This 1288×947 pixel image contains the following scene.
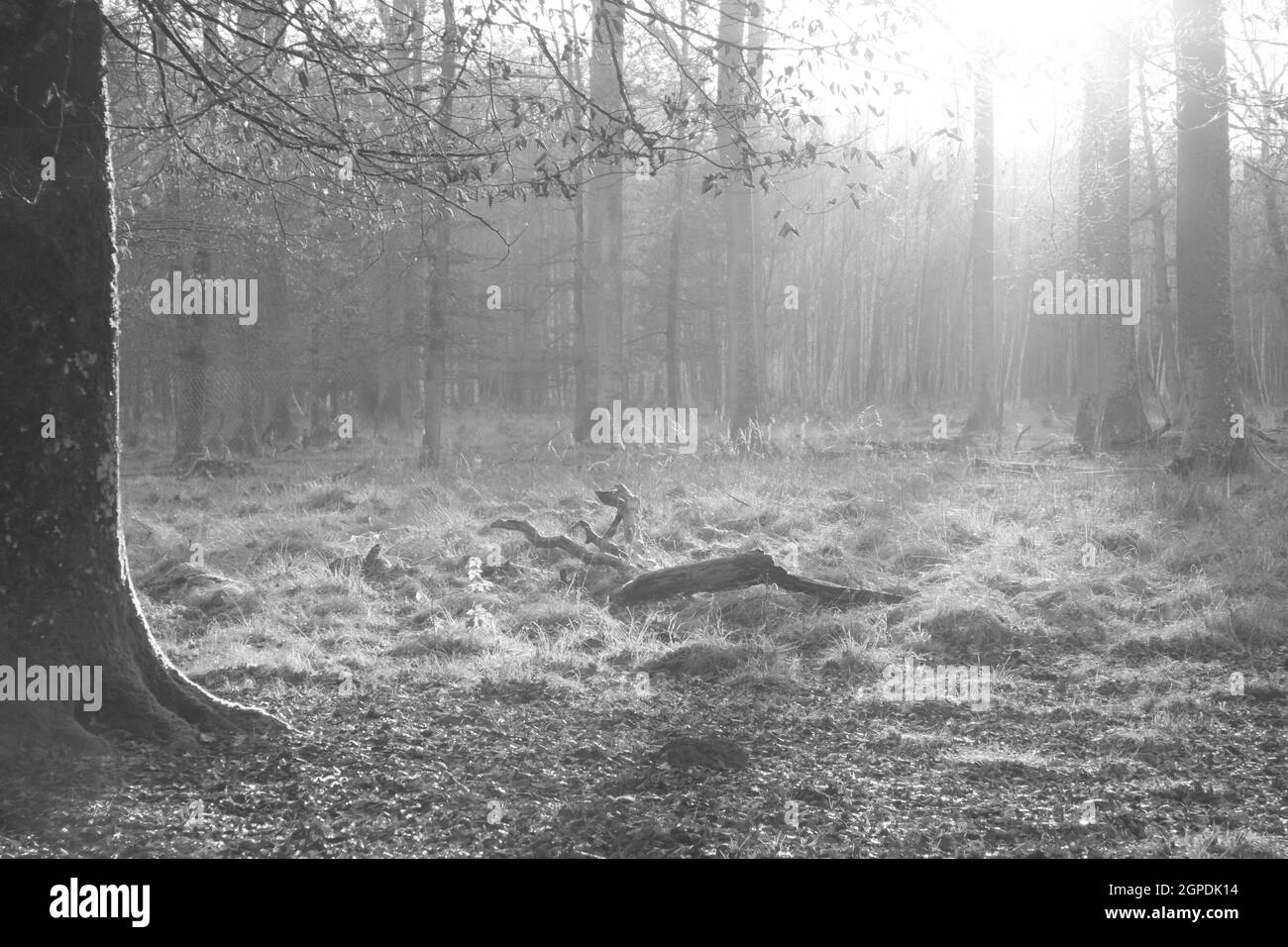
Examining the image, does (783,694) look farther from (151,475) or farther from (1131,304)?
(151,475)

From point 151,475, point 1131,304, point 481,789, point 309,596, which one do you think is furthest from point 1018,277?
point 481,789

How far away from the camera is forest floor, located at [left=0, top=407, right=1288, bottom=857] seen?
3977 mm

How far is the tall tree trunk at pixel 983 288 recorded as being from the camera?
18.6m

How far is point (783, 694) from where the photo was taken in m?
5.77

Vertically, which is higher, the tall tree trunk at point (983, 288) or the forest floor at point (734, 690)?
the tall tree trunk at point (983, 288)

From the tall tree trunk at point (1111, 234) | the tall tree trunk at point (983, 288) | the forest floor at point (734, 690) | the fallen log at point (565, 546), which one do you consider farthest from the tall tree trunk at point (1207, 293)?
the tall tree trunk at point (983, 288)

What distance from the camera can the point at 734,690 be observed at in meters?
5.84

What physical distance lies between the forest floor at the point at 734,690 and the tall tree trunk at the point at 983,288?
26.2 feet

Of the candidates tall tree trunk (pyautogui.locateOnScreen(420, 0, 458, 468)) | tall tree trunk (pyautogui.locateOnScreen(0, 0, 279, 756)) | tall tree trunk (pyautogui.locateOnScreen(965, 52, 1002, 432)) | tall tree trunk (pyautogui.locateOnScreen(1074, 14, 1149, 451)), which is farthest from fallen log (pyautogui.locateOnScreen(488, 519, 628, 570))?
tall tree trunk (pyautogui.locateOnScreen(965, 52, 1002, 432))

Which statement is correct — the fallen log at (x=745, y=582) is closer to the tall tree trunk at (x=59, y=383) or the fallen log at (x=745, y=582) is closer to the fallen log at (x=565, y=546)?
the fallen log at (x=565, y=546)

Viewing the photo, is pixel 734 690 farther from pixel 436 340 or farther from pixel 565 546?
pixel 436 340

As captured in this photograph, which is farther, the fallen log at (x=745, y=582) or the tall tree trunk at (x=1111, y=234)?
the tall tree trunk at (x=1111, y=234)

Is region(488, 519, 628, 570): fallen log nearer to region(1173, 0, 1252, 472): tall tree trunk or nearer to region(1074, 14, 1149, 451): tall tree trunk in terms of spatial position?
region(1173, 0, 1252, 472): tall tree trunk

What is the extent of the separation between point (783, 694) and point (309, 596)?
3968 millimetres
